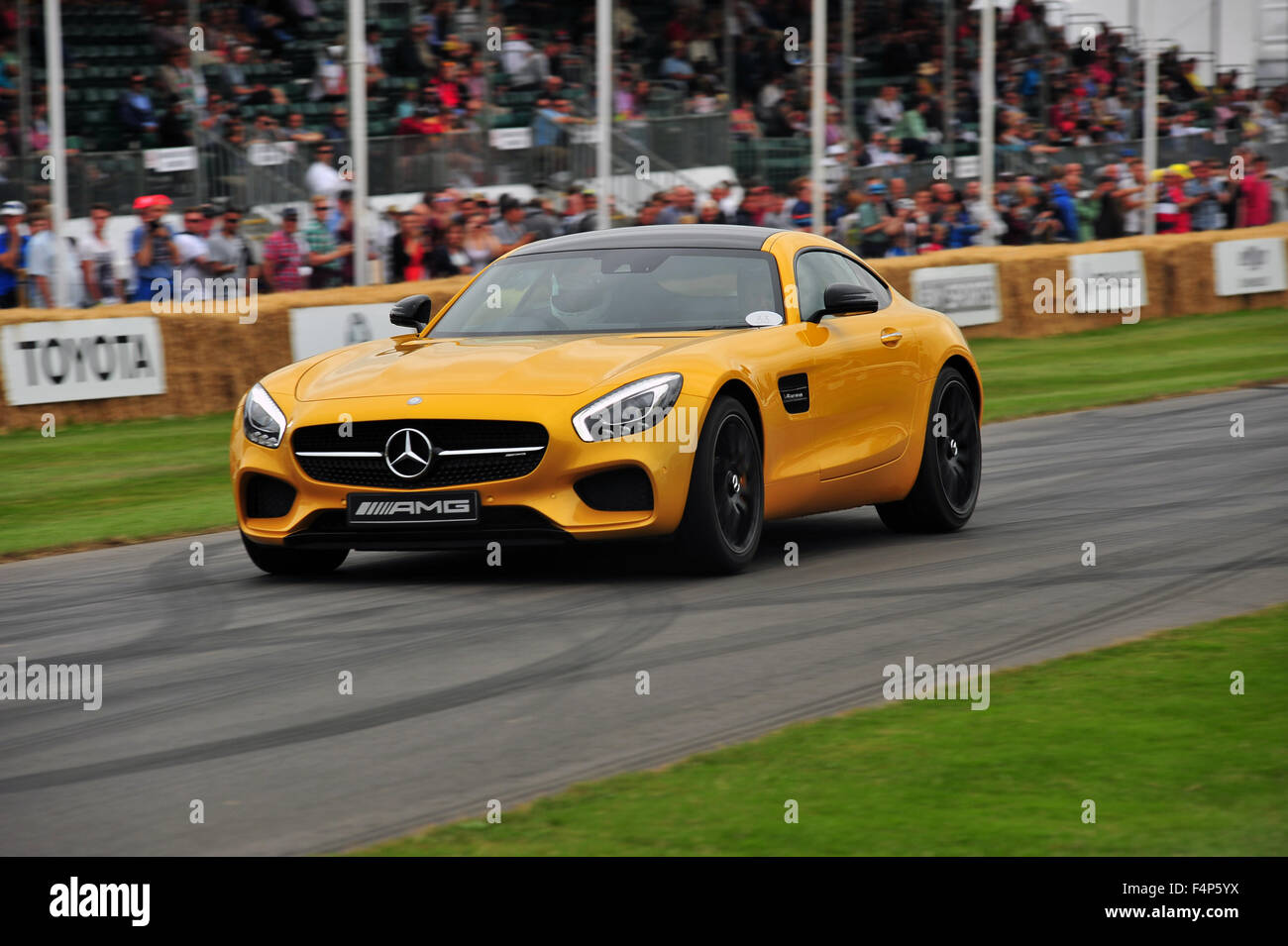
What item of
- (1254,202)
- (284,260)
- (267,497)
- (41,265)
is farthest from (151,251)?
(1254,202)

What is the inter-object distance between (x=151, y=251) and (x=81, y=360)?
6.13ft

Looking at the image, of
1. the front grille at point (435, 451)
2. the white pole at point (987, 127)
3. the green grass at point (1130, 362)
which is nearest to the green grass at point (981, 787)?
the front grille at point (435, 451)

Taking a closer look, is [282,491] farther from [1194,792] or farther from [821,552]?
[1194,792]

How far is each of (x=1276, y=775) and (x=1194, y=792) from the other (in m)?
0.31

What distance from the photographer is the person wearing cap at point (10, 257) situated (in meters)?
17.5

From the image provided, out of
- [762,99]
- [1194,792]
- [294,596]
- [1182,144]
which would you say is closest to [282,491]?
[294,596]

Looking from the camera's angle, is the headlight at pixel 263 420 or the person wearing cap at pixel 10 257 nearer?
the headlight at pixel 263 420

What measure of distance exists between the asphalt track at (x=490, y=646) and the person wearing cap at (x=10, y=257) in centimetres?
723

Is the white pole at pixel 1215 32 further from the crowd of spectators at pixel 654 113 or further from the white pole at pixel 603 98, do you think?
the white pole at pixel 603 98

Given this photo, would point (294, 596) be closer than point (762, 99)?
Yes

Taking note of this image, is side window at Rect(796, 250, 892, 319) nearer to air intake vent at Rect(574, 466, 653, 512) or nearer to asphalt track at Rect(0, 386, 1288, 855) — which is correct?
Result: asphalt track at Rect(0, 386, 1288, 855)

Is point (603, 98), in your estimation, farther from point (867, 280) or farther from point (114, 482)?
point (867, 280)

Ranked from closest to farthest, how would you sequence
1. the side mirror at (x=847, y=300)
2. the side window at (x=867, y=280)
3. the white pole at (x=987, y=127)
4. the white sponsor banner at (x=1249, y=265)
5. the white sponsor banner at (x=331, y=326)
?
the side mirror at (x=847, y=300) → the side window at (x=867, y=280) → the white sponsor banner at (x=331, y=326) → the white pole at (x=987, y=127) → the white sponsor banner at (x=1249, y=265)

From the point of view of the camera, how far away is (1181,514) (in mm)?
10734
